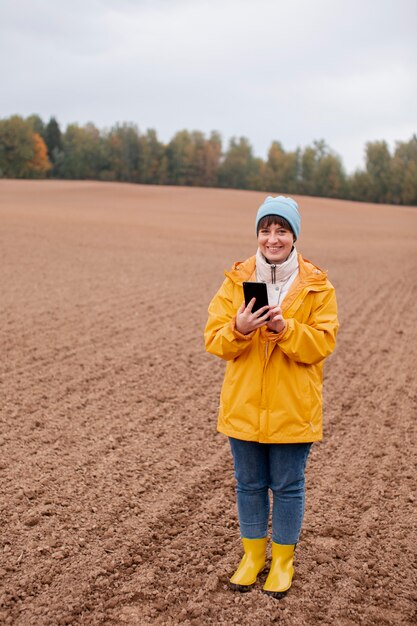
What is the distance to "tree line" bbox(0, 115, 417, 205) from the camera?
7450cm

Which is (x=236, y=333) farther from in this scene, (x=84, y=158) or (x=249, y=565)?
(x=84, y=158)

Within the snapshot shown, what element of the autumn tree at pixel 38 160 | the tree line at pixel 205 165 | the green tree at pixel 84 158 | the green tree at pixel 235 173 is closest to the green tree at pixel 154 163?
the tree line at pixel 205 165

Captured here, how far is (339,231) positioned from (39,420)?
3139cm

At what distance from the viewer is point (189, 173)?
80.5 meters

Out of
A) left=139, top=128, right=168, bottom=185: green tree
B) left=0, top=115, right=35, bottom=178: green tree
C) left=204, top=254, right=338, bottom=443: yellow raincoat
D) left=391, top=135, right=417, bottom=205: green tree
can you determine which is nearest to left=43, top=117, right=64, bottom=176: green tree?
left=0, top=115, right=35, bottom=178: green tree

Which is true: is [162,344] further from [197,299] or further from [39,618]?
[39,618]

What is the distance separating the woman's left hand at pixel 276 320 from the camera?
311 cm

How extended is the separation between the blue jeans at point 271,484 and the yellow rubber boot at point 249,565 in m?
0.05

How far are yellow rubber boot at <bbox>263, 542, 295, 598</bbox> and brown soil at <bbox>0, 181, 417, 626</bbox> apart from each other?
7 cm

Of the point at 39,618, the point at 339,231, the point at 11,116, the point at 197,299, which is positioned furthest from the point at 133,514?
the point at 11,116

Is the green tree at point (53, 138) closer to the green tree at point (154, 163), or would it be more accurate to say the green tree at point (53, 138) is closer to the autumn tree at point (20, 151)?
the autumn tree at point (20, 151)

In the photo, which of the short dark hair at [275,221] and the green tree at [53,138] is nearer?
the short dark hair at [275,221]

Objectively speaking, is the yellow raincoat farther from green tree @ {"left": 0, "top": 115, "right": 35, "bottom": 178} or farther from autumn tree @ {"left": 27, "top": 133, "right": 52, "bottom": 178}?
autumn tree @ {"left": 27, "top": 133, "right": 52, "bottom": 178}

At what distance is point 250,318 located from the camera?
3107mm
